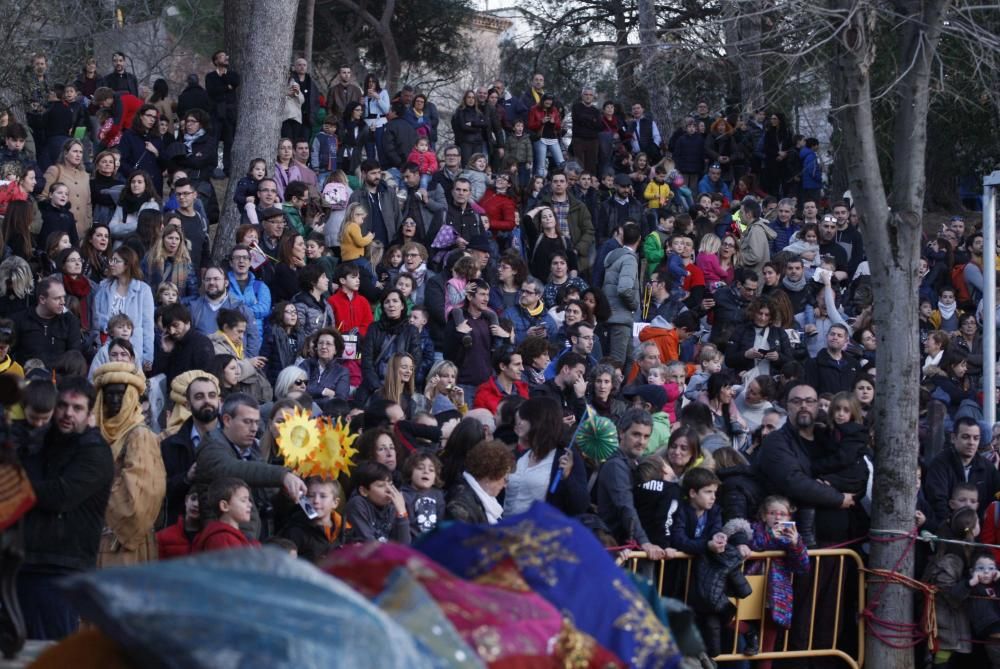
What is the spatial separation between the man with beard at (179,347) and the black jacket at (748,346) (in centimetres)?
505

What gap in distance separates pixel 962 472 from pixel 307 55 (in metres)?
18.0

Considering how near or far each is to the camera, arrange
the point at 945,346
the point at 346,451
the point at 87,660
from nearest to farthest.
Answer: the point at 87,660 < the point at 346,451 < the point at 945,346

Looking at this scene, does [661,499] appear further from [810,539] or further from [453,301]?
[453,301]

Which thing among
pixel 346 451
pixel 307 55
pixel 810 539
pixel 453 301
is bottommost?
pixel 810 539

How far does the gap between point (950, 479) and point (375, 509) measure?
454 cm

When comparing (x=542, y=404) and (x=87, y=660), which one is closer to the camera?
(x=87, y=660)

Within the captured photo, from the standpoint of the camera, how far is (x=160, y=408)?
10305 millimetres

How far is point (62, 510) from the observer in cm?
654

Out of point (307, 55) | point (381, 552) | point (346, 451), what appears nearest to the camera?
point (381, 552)

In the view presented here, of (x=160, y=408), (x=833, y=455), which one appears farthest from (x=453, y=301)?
(x=833, y=455)

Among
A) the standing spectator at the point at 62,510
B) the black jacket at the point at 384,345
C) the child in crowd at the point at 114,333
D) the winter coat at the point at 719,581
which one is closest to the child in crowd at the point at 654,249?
the black jacket at the point at 384,345

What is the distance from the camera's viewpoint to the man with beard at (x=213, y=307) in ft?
38.3

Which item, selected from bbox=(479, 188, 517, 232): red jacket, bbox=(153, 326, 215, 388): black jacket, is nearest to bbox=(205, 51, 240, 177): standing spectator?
bbox=(479, 188, 517, 232): red jacket

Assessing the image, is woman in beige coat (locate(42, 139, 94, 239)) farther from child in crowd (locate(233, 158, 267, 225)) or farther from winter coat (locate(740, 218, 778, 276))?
winter coat (locate(740, 218, 778, 276))
